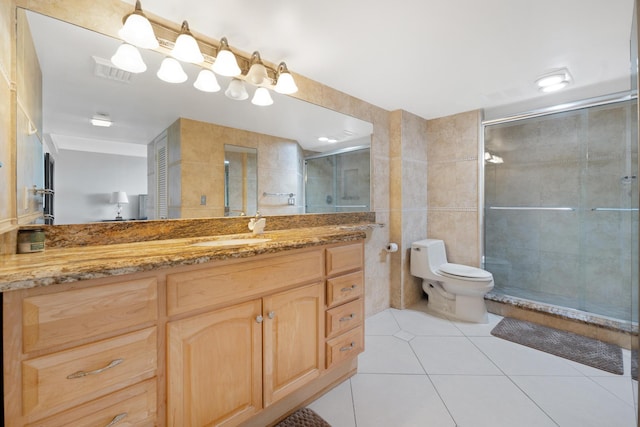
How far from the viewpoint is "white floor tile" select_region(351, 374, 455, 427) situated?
1397mm

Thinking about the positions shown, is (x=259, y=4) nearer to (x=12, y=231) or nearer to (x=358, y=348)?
(x=12, y=231)

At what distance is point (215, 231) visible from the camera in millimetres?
1662

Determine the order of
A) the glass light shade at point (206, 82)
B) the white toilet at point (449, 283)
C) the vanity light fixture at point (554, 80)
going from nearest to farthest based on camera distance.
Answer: the glass light shade at point (206, 82) → the vanity light fixture at point (554, 80) → the white toilet at point (449, 283)

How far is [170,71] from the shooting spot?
1467mm

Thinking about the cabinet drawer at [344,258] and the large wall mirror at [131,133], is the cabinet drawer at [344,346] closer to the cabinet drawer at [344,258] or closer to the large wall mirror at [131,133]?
the cabinet drawer at [344,258]

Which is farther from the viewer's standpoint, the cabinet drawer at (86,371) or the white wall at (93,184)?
the white wall at (93,184)

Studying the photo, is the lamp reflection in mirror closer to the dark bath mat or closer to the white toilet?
the white toilet

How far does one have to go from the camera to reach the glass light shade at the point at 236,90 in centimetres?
171

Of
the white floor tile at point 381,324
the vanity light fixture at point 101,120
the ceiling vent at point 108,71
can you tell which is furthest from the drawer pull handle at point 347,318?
the ceiling vent at point 108,71

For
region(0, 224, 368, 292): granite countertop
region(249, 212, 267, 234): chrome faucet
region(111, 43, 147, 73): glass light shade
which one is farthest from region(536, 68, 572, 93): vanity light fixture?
region(111, 43, 147, 73): glass light shade

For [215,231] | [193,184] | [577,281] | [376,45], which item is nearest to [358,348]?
[215,231]

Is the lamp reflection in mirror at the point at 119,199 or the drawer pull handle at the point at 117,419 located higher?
the lamp reflection in mirror at the point at 119,199

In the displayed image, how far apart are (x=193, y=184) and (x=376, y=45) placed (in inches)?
53.7

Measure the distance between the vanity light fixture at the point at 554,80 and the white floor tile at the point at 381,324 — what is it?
2273 mm
